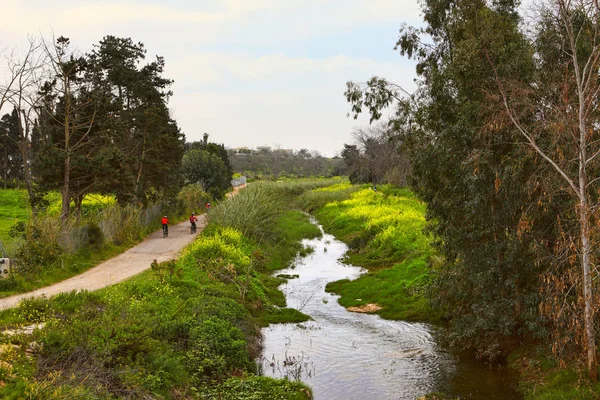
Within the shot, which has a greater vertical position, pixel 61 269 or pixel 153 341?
pixel 61 269

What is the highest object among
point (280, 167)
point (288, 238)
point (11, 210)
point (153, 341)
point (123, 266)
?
point (280, 167)

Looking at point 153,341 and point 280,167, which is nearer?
point 153,341

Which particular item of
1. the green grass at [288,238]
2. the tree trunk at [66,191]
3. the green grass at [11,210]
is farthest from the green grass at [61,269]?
the green grass at [288,238]

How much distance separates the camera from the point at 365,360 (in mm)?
13469

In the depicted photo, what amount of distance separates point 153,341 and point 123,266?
11479 millimetres

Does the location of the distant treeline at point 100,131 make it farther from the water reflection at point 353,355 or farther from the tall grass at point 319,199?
the tall grass at point 319,199

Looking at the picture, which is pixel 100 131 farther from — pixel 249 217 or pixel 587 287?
pixel 587 287

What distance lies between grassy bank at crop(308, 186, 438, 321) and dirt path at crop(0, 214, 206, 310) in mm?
7904

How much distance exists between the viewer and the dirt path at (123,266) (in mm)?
16247

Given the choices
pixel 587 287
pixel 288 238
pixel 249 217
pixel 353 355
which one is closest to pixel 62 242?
pixel 249 217

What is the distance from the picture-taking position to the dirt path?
1625cm

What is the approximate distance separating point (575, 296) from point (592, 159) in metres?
2.82

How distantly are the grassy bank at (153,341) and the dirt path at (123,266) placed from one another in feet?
4.38

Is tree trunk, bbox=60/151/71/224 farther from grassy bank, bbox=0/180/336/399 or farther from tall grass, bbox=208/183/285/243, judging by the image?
tall grass, bbox=208/183/285/243
